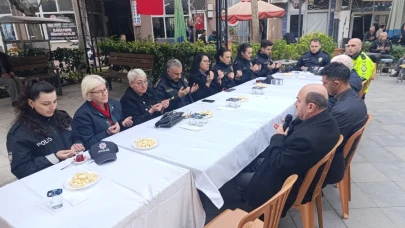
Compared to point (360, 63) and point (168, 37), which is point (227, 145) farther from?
point (168, 37)

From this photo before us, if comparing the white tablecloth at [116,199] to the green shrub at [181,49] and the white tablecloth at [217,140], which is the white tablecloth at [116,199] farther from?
the green shrub at [181,49]

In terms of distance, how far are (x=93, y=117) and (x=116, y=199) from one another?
1.25 m

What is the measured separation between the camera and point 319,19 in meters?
13.6

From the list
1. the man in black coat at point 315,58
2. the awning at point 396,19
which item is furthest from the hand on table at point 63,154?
the awning at point 396,19

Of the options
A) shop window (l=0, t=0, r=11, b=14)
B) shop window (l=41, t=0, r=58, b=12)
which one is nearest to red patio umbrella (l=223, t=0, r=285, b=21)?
shop window (l=41, t=0, r=58, b=12)

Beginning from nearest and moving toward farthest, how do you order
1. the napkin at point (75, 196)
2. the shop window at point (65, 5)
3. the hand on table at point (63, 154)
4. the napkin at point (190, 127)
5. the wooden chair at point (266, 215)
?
the wooden chair at point (266, 215) < the napkin at point (75, 196) < the hand on table at point (63, 154) < the napkin at point (190, 127) < the shop window at point (65, 5)

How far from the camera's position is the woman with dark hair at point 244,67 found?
486 centimetres

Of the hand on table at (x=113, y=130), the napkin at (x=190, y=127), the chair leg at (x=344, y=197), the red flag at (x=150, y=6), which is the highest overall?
the red flag at (x=150, y=6)

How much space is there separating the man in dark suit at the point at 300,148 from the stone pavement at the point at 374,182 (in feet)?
2.12

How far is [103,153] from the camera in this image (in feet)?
5.93

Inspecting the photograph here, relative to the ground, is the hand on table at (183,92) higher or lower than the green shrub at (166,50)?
lower

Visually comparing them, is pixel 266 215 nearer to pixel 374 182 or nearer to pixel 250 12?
pixel 374 182

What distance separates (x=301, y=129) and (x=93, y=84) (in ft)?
5.76

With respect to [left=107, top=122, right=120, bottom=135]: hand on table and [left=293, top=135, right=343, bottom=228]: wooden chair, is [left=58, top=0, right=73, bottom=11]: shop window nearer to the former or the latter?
[left=107, top=122, right=120, bottom=135]: hand on table
